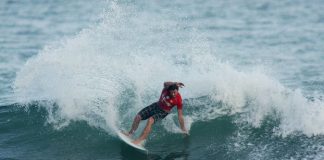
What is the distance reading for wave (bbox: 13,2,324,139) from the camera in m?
18.9

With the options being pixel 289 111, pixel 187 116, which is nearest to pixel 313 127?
pixel 289 111

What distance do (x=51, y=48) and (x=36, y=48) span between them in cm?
1399

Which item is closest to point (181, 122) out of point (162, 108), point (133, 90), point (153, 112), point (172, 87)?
point (162, 108)

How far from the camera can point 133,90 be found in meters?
21.5

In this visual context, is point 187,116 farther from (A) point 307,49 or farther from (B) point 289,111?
(A) point 307,49

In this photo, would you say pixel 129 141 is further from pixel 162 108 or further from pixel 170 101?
pixel 170 101

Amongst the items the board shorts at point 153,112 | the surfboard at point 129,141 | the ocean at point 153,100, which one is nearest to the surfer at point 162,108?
the board shorts at point 153,112

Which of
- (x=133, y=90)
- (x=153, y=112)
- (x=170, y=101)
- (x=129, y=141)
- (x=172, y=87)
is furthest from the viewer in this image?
(x=133, y=90)

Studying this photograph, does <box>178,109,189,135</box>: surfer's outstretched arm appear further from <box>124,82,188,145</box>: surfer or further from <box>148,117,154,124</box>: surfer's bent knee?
<box>148,117,154,124</box>: surfer's bent knee

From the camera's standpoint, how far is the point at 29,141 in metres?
17.9

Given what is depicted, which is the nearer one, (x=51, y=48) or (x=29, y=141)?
(x=29, y=141)

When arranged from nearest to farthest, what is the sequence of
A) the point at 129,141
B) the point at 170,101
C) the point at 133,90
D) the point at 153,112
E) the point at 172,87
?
the point at 129,141
the point at 172,87
the point at 170,101
the point at 153,112
the point at 133,90

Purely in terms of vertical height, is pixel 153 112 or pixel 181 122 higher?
pixel 153 112

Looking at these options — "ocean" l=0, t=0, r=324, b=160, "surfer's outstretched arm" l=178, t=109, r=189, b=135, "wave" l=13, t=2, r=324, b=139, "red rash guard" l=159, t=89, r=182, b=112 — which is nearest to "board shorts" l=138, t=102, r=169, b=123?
"red rash guard" l=159, t=89, r=182, b=112
